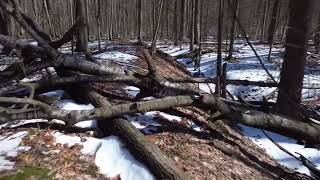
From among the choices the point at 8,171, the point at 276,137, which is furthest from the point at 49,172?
the point at 276,137

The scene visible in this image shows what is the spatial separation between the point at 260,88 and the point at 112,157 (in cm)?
998

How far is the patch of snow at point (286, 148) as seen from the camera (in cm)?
697

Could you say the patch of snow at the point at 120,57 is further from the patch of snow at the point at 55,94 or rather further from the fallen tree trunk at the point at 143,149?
the fallen tree trunk at the point at 143,149

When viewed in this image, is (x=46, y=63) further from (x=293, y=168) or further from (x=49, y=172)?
(x=293, y=168)

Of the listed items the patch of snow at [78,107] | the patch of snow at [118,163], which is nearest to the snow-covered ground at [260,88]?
the patch of snow at [118,163]

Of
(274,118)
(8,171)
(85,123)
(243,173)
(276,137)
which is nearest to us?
(8,171)

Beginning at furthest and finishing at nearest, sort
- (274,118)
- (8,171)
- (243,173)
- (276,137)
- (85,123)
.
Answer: (276,137), (274,118), (85,123), (243,173), (8,171)

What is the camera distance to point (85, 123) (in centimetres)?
617

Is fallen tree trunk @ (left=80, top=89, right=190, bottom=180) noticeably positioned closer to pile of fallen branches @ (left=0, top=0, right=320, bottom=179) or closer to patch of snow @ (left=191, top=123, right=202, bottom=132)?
pile of fallen branches @ (left=0, top=0, right=320, bottom=179)

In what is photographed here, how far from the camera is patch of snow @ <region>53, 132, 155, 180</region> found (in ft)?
16.0

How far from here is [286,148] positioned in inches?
297

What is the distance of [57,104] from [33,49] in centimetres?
115

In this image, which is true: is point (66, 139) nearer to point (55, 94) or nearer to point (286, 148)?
point (55, 94)

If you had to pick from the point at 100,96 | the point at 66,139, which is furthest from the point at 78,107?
the point at 66,139
